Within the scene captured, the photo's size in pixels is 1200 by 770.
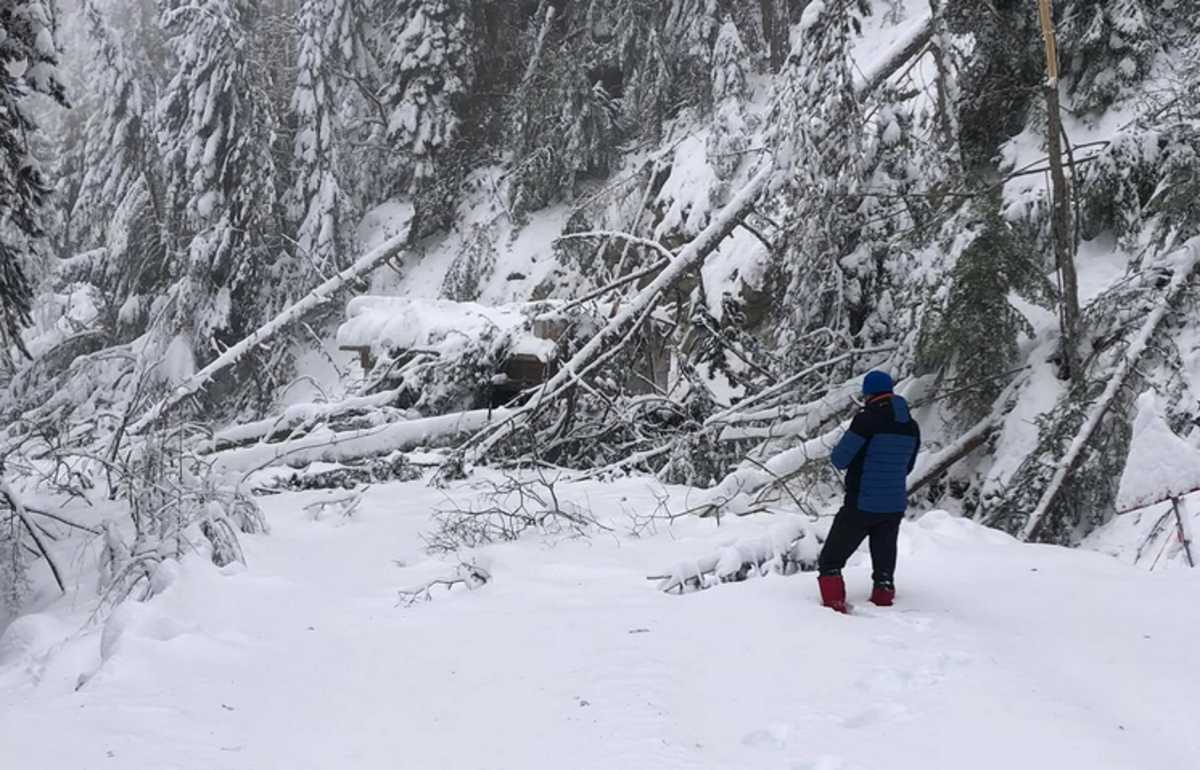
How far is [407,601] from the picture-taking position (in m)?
4.71

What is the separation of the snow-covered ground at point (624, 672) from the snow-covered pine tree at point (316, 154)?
12647 mm

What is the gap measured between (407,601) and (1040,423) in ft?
13.1

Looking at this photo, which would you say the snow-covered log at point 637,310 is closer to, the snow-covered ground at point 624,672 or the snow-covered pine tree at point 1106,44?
the snow-covered ground at point 624,672

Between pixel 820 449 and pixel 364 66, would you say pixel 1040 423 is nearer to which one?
pixel 820 449

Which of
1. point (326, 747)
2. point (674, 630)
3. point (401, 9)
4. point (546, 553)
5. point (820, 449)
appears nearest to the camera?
point (326, 747)

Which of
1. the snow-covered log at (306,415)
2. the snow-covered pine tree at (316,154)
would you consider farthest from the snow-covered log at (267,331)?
the snow-covered pine tree at (316,154)

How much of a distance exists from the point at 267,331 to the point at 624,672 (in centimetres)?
826

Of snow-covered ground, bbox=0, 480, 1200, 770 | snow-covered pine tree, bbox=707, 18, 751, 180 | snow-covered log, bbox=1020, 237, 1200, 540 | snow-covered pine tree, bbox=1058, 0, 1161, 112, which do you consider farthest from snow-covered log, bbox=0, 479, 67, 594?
snow-covered pine tree, bbox=707, 18, 751, 180

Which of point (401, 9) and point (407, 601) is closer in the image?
point (407, 601)

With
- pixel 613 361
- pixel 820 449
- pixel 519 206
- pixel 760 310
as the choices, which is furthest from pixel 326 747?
pixel 519 206

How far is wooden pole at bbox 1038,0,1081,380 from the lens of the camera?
559 cm

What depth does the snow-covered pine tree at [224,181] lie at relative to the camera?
1580cm

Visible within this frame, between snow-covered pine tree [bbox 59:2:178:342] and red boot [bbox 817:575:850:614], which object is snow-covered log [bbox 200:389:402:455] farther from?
snow-covered pine tree [bbox 59:2:178:342]

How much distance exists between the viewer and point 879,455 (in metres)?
4.48
